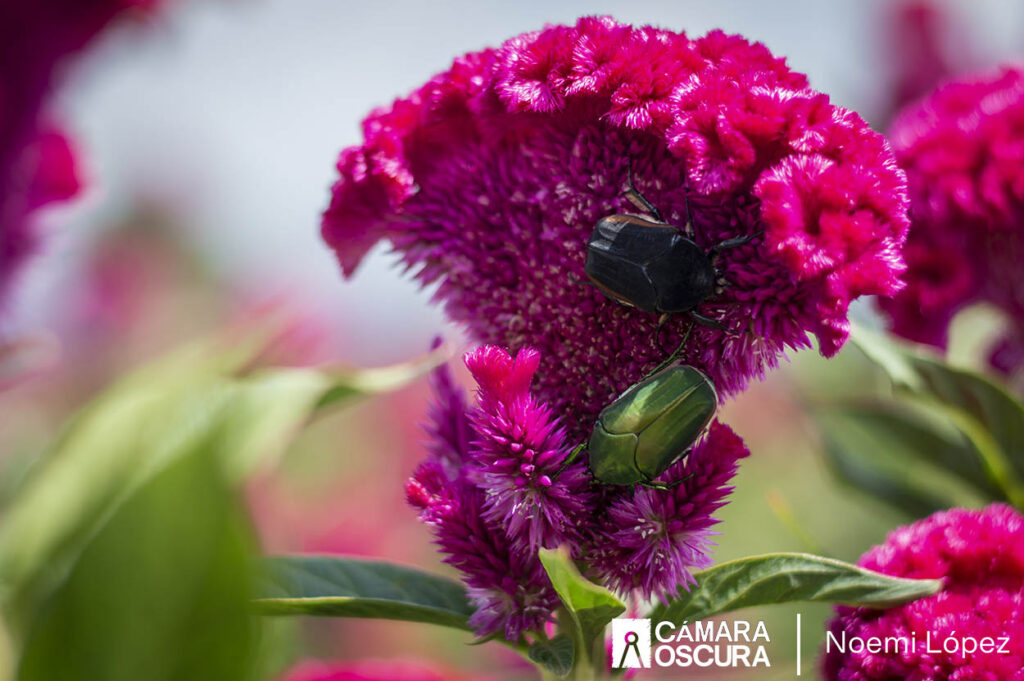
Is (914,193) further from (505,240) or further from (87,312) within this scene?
(87,312)

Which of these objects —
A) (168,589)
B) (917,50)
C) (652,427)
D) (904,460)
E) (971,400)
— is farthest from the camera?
(917,50)

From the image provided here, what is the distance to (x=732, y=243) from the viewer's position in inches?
16.2

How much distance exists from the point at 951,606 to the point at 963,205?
13.4 inches

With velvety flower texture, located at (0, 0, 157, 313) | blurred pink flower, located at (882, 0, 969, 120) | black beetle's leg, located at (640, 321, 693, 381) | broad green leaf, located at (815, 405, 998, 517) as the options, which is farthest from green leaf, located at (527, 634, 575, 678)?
blurred pink flower, located at (882, 0, 969, 120)

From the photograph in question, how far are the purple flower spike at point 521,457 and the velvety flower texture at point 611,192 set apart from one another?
46 millimetres

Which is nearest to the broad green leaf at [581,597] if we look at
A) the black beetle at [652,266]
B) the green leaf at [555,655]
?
the green leaf at [555,655]

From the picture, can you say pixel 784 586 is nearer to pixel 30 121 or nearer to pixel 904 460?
pixel 904 460

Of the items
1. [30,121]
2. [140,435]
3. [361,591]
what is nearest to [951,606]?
[361,591]

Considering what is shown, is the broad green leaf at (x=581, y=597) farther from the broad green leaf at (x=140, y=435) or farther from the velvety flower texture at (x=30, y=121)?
the velvety flower texture at (x=30, y=121)

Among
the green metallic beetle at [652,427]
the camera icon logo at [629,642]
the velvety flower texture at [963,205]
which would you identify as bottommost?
the camera icon logo at [629,642]

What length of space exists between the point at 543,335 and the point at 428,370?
0.10 m

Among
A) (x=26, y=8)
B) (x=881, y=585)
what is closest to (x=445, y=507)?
(x=881, y=585)

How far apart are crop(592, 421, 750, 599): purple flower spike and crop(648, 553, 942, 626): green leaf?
30mm

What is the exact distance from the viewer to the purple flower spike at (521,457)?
399 mm
